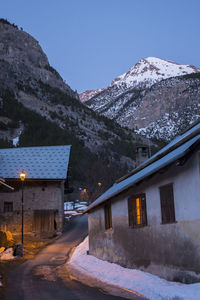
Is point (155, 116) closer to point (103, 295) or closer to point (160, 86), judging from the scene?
point (160, 86)

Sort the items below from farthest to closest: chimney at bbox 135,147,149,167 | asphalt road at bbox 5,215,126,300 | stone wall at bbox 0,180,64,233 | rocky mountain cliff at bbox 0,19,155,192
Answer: rocky mountain cliff at bbox 0,19,155,192 < stone wall at bbox 0,180,64,233 < chimney at bbox 135,147,149,167 < asphalt road at bbox 5,215,126,300

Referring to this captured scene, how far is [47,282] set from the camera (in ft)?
40.8

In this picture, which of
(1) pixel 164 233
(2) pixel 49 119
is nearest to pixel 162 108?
(2) pixel 49 119

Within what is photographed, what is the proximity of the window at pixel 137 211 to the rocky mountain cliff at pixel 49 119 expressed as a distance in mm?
41367

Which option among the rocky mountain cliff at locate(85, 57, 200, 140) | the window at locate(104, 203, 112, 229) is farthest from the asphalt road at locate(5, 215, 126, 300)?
the rocky mountain cliff at locate(85, 57, 200, 140)

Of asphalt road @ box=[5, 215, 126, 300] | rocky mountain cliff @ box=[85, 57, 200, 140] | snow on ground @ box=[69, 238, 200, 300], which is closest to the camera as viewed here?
snow on ground @ box=[69, 238, 200, 300]

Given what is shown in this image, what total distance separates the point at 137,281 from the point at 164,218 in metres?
2.29

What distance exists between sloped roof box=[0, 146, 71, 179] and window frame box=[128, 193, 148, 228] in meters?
15.9

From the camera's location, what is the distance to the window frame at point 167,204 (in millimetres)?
10883

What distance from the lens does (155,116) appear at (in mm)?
141625

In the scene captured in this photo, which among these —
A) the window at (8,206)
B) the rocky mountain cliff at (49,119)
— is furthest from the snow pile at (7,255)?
the rocky mountain cliff at (49,119)

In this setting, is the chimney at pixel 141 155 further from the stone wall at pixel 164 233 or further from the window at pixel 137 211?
the window at pixel 137 211

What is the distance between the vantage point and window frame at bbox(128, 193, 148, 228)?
12876mm

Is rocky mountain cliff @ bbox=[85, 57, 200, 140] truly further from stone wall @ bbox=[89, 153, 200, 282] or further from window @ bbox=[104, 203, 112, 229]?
stone wall @ bbox=[89, 153, 200, 282]
